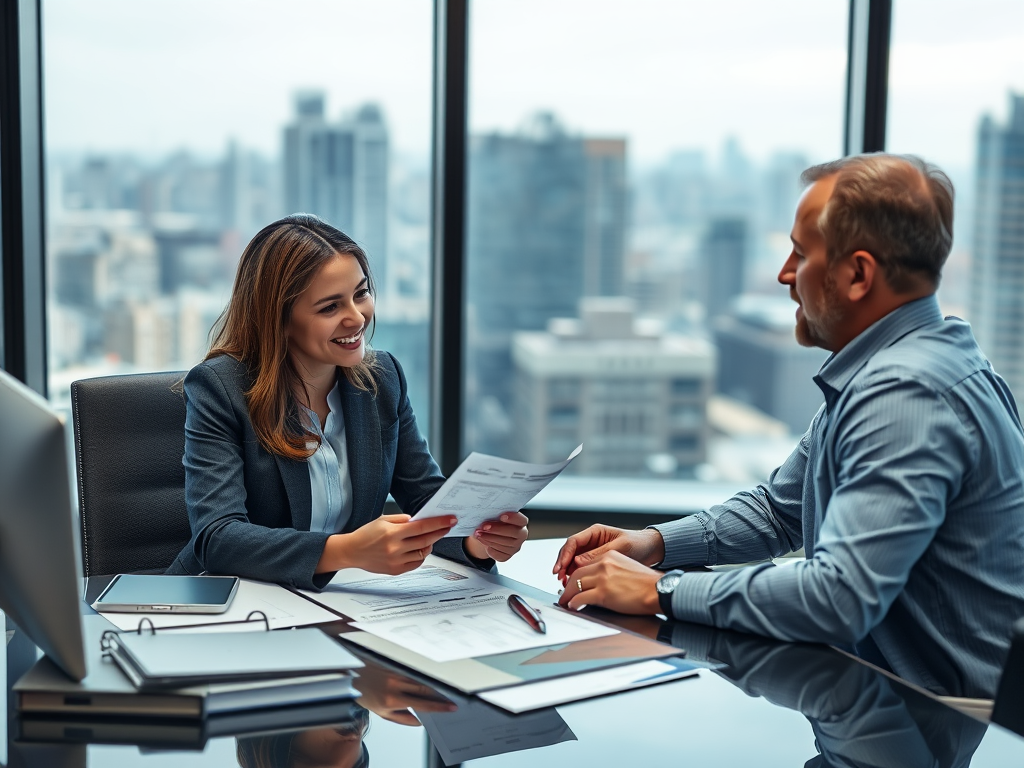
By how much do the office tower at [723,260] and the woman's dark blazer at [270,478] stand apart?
1.53 metres

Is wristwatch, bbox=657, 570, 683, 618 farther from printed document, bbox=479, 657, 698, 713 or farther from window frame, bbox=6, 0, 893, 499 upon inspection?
window frame, bbox=6, 0, 893, 499

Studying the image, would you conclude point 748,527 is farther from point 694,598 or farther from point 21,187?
point 21,187

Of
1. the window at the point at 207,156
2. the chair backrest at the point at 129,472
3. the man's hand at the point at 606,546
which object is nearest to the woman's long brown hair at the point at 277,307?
the chair backrest at the point at 129,472

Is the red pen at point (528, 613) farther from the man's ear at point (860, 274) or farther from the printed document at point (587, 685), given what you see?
the man's ear at point (860, 274)

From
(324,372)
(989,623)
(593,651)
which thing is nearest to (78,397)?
(324,372)

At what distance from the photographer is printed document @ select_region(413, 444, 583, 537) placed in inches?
54.7

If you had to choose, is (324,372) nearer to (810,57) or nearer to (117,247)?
(117,247)

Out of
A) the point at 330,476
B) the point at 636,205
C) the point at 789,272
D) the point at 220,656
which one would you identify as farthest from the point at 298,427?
the point at 636,205

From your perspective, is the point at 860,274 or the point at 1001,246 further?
the point at 1001,246

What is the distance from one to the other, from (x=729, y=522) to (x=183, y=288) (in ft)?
7.14

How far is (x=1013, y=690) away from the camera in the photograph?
112 cm

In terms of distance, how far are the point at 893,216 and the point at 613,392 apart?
2.01 metres

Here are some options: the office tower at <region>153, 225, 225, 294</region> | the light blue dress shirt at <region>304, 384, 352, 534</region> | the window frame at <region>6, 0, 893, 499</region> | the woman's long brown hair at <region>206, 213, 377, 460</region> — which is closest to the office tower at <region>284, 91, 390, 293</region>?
the window frame at <region>6, 0, 893, 499</region>

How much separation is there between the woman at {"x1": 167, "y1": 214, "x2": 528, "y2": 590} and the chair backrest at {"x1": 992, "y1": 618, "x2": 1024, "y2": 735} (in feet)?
2.42
